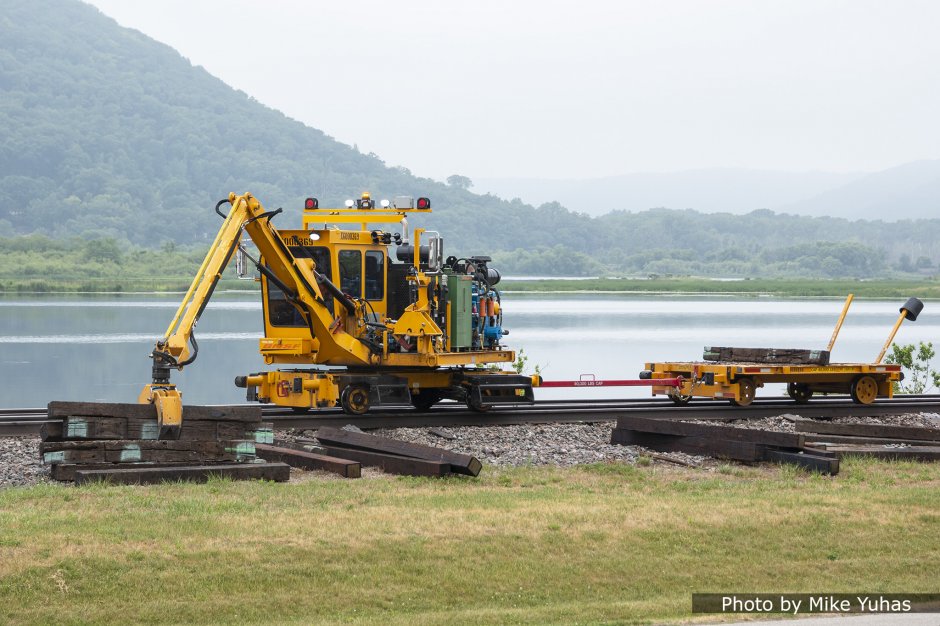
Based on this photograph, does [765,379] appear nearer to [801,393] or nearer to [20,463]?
[801,393]

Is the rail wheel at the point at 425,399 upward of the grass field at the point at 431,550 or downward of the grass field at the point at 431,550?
upward

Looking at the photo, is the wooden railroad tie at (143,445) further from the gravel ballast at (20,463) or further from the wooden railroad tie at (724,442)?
the wooden railroad tie at (724,442)

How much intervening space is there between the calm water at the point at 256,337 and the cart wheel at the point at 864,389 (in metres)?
10.1

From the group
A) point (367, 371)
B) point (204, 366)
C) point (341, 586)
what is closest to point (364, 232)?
point (367, 371)

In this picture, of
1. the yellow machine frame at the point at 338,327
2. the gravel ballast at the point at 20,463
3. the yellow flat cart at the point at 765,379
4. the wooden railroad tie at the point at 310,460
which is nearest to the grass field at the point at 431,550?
the wooden railroad tie at the point at 310,460

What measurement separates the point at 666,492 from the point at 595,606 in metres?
4.84

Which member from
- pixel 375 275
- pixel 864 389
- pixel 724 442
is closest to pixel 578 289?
pixel 864 389

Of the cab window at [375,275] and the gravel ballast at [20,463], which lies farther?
the cab window at [375,275]

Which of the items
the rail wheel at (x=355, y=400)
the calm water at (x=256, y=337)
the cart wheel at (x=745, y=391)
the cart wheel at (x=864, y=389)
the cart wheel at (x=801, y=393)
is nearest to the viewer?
the rail wheel at (x=355, y=400)

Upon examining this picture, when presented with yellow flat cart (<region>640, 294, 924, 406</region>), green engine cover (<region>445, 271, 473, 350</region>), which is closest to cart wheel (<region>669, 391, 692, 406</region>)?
yellow flat cart (<region>640, 294, 924, 406</region>)

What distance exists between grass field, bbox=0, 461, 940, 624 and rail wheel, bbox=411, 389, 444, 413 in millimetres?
6577

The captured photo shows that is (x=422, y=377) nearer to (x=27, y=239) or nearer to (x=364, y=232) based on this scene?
(x=364, y=232)

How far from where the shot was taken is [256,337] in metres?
61.8

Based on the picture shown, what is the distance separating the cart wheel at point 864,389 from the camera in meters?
24.6
